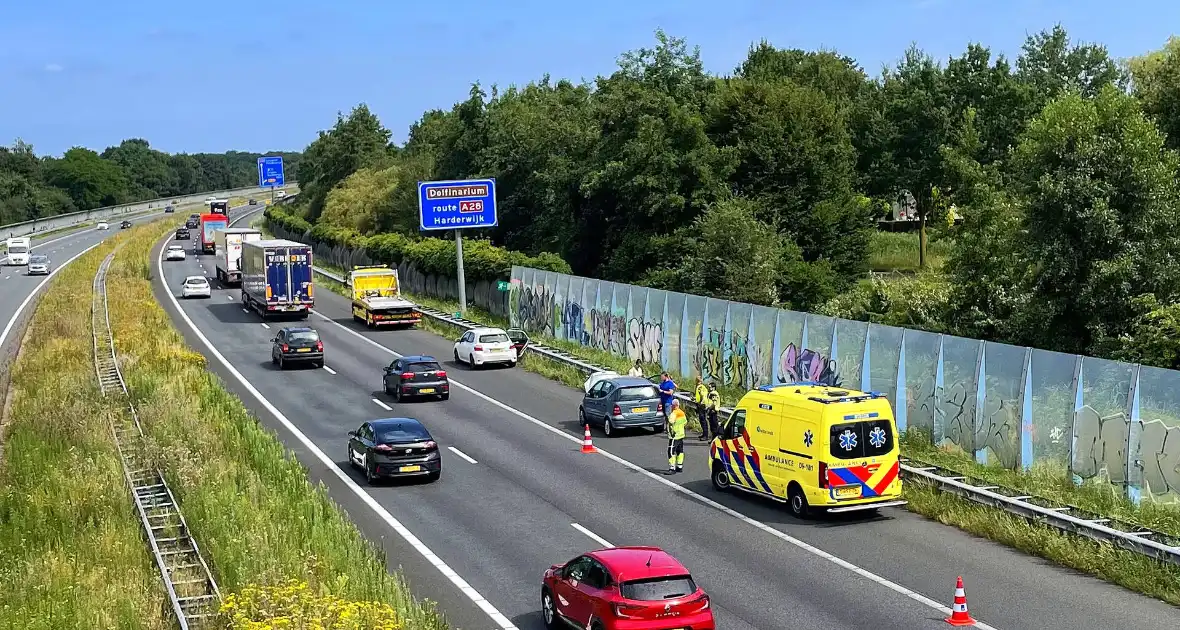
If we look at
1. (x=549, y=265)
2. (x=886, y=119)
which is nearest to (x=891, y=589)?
(x=549, y=265)

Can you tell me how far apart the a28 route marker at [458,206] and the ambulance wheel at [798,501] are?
37.5m

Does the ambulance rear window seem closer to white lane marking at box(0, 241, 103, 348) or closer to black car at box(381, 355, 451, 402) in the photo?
Result: black car at box(381, 355, 451, 402)

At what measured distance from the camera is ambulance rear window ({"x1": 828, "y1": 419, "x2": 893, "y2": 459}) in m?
21.9

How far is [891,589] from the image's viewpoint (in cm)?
1814

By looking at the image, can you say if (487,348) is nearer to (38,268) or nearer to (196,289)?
(196,289)

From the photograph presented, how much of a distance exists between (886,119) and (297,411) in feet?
201

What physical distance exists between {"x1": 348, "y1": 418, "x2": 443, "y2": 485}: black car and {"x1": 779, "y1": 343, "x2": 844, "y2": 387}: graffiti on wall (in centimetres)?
1054

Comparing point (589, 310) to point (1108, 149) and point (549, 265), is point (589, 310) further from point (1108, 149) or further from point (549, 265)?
Result: point (1108, 149)

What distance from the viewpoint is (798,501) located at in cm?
2283

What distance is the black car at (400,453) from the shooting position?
86.1 feet

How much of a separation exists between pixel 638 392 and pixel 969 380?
8917 mm

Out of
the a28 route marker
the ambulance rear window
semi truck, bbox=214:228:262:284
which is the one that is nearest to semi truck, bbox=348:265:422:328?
the a28 route marker

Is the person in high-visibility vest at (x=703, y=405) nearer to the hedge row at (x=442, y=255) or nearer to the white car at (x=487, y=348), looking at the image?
the white car at (x=487, y=348)

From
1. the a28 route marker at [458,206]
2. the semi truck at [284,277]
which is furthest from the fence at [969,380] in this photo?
the semi truck at [284,277]
